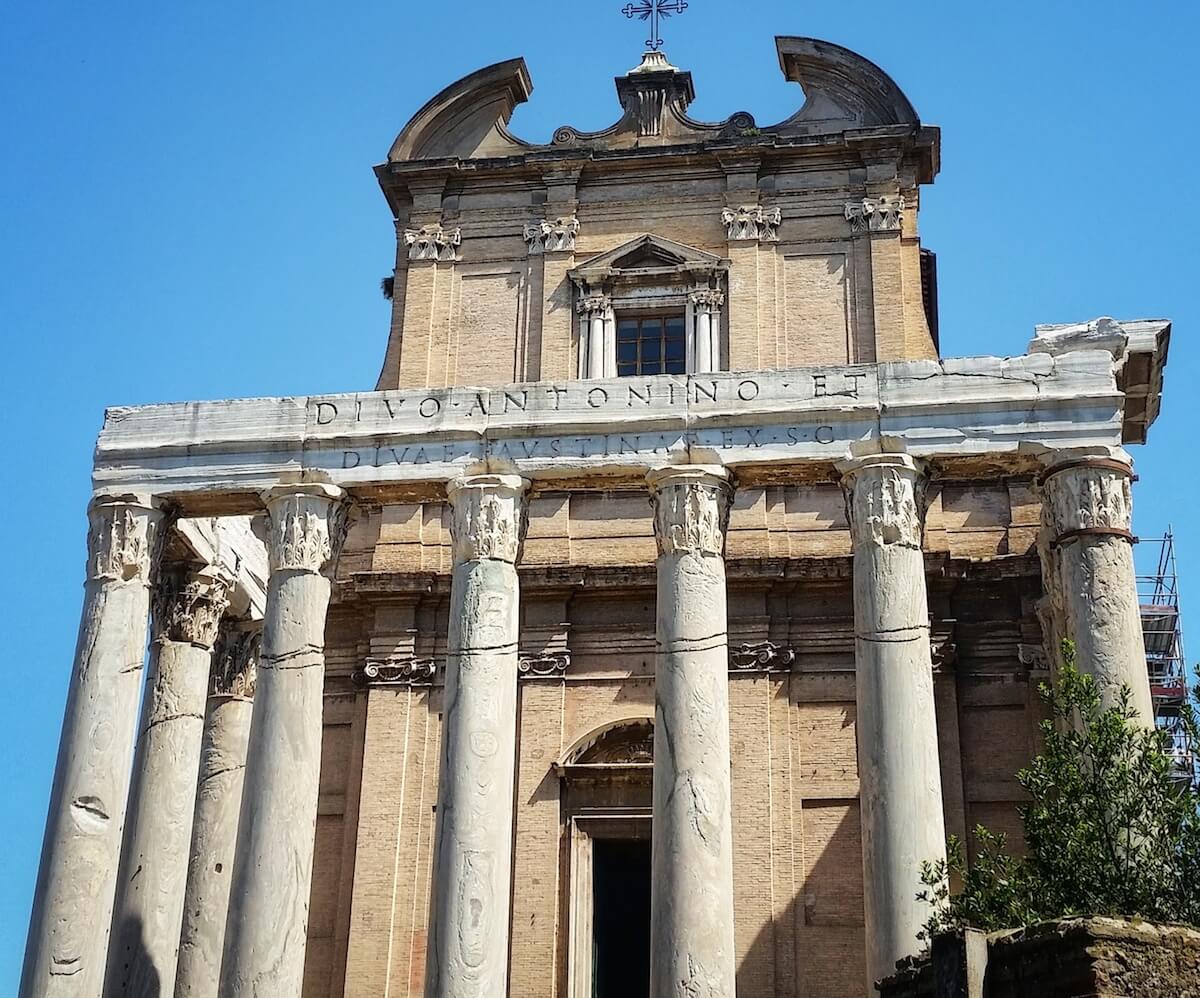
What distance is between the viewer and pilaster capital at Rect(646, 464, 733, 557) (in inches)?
778

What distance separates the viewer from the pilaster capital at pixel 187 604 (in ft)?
74.4

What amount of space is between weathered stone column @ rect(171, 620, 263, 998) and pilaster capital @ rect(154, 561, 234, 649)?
128cm

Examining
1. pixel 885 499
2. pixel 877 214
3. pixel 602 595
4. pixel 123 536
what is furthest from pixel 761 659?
pixel 123 536

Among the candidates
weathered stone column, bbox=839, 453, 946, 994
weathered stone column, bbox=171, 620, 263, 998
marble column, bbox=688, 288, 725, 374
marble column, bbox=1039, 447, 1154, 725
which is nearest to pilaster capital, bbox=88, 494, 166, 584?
weathered stone column, bbox=171, 620, 263, 998

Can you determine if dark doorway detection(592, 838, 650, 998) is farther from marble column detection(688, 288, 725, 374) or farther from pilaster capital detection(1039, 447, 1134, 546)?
pilaster capital detection(1039, 447, 1134, 546)

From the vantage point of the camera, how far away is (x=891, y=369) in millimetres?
20359

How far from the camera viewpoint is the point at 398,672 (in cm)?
2494

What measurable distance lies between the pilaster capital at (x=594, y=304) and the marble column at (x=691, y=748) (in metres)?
7.55

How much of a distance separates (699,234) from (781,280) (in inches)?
67.8

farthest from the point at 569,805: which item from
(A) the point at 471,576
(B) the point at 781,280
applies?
(B) the point at 781,280

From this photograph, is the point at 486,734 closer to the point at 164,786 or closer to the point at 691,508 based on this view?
the point at 691,508

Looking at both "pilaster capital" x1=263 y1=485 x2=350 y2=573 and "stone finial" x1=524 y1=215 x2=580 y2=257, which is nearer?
"pilaster capital" x1=263 y1=485 x2=350 y2=573

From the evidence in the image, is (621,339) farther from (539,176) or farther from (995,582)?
(995,582)

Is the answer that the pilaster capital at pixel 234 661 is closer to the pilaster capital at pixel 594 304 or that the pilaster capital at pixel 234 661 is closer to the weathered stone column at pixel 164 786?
the weathered stone column at pixel 164 786
